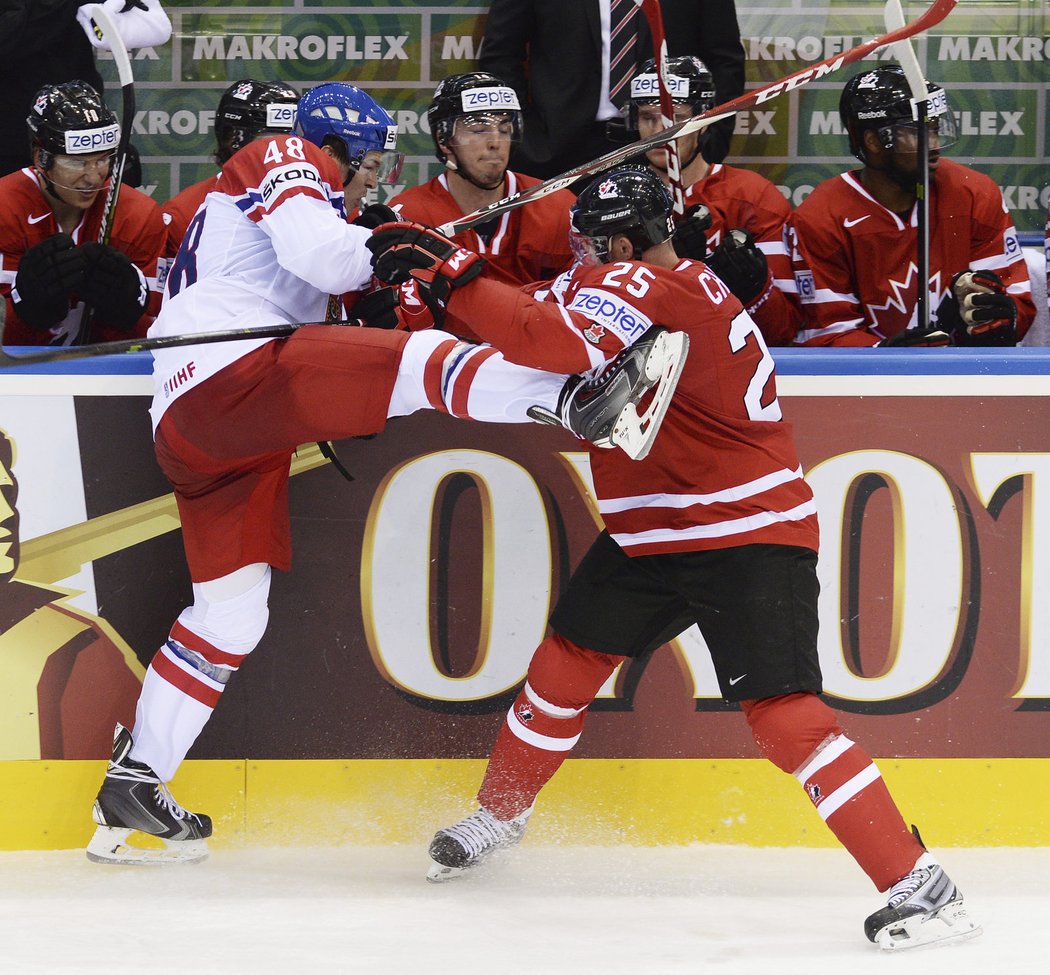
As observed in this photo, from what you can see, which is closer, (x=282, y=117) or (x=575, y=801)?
(x=575, y=801)

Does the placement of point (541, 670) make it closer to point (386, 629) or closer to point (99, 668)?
point (386, 629)

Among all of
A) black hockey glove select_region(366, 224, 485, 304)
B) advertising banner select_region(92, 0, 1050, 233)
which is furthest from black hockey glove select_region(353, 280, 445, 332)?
advertising banner select_region(92, 0, 1050, 233)

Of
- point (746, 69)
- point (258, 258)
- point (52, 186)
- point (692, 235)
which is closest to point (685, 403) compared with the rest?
point (258, 258)

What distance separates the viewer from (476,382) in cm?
254

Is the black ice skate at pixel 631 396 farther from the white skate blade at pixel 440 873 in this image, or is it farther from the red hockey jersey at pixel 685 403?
the white skate blade at pixel 440 873

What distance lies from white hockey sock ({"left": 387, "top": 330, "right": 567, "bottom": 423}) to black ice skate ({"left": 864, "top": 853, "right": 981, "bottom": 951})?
0.97 metres

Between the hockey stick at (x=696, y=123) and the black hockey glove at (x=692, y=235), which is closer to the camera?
the hockey stick at (x=696, y=123)

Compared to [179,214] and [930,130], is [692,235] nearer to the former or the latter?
[930,130]

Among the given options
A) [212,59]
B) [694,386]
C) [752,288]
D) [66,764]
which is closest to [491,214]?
[694,386]

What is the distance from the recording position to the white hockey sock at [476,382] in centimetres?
254

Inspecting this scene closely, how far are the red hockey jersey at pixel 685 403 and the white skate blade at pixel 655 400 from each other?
0.06 m

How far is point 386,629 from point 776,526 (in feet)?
2.80

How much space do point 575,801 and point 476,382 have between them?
98 cm

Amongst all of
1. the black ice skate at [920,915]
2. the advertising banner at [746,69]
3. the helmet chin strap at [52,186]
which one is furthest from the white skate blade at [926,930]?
the advertising banner at [746,69]
